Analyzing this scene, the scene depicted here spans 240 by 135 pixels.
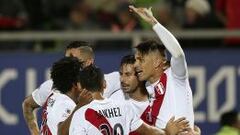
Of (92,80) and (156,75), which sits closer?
(92,80)

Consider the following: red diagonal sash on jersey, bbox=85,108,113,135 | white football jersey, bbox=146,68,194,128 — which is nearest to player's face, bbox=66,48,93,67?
white football jersey, bbox=146,68,194,128

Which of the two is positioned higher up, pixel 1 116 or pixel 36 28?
pixel 36 28

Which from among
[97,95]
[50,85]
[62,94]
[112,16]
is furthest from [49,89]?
[112,16]

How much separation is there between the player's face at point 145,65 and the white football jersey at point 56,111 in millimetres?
703

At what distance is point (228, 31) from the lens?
1514cm

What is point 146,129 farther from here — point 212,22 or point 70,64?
point 212,22

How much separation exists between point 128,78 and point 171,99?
1.20 m

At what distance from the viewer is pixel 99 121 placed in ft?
31.2

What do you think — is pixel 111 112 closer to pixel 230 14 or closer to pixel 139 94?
pixel 139 94

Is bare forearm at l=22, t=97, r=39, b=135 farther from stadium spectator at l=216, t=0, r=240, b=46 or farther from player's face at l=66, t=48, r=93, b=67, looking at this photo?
stadium spectator at l=216, t=0, r=240, b=46

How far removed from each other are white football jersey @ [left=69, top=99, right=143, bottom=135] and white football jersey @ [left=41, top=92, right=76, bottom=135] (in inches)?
17.2

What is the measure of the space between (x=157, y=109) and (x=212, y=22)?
18.3ft

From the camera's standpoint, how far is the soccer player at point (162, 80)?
992cm

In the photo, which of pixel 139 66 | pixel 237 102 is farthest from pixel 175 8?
pixel 139 66
